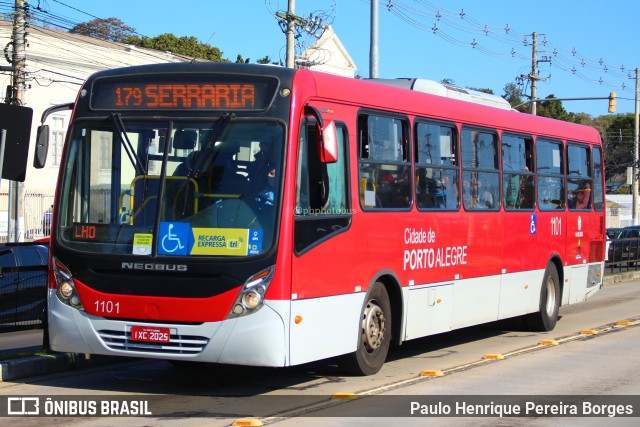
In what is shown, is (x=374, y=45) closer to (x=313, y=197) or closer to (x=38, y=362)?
(x=313, y=197)

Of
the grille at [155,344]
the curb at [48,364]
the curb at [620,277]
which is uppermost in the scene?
the grille at [155,344]

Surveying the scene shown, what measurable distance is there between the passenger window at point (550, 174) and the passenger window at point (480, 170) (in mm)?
1805

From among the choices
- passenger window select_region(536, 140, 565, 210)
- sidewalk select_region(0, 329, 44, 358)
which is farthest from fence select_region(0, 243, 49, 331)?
passenger window select_region(536, 140, 565, 210)

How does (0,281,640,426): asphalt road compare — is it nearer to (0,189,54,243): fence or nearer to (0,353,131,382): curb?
(0,353,131,382): curb

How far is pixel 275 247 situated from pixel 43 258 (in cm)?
811

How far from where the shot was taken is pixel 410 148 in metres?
11.9

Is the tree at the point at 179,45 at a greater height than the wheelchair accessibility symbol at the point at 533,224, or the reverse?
the tree at the point at 179,45

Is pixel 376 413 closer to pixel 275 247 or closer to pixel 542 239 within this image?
pixel 275 247

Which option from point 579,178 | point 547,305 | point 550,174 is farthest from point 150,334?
point 579,178

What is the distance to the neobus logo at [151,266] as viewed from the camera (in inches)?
364

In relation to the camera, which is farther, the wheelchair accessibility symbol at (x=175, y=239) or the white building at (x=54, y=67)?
the white building at (x=54, y=67)

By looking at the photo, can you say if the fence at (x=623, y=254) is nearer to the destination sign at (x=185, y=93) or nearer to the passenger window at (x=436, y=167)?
the passenger window at (x=436, y=167)

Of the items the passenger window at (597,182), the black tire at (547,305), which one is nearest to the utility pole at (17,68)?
the passenger window at (597,182)

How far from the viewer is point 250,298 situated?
359 inches
